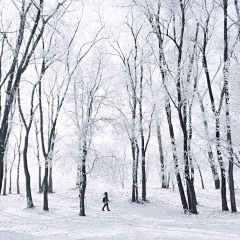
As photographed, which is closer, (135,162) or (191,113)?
(191,113)

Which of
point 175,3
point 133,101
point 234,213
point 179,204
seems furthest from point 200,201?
point 175,3

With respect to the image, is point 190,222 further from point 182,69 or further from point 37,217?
point 37,217

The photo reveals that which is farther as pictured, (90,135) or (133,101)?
(133,101)

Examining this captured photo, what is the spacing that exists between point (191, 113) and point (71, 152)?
7698 millimetres

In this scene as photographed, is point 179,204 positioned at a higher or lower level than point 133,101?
lower

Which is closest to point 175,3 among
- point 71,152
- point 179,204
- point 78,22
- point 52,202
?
point 78,22

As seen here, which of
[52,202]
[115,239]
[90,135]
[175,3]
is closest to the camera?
[115,239]

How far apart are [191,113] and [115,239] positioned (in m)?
9.04

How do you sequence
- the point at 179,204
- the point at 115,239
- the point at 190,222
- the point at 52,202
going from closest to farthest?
the point at 115,239 < the point at 190,222 < the point at 179,204 < the point at 52,202

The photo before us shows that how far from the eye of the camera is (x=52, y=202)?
62.2ft

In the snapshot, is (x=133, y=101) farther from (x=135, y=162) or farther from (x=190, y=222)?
(x=190, y=222)

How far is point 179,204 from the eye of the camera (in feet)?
55.8

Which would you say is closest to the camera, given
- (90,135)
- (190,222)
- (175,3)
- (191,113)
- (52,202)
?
(190,222)

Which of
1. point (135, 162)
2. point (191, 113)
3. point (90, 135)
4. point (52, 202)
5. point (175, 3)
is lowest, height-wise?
point (52, 202)
